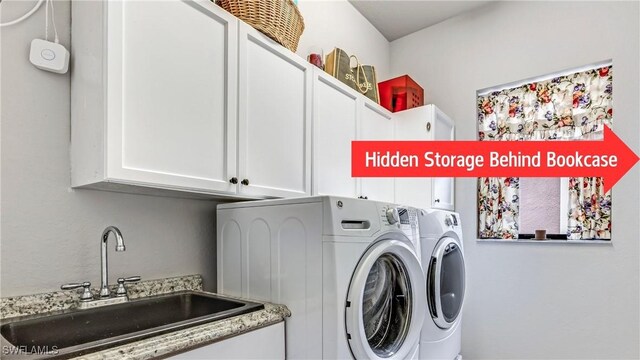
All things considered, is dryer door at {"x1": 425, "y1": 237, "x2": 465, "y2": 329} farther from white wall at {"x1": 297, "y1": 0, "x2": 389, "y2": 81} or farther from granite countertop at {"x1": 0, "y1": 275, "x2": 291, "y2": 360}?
white wall at {"x1": 297, "y1": 0, "x2": 389, "y2": 81}

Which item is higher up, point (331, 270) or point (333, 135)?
point (333, 135)

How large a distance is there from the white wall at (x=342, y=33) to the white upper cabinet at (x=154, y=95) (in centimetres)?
117

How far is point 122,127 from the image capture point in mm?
1148

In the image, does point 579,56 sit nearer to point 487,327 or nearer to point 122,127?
point 487,327

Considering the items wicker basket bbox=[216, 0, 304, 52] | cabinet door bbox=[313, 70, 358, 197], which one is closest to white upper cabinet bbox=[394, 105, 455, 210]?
cabinet door bbox=[313, 70, 358, 197]

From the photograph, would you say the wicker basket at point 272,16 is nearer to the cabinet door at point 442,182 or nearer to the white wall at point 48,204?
the white wall at point 48,204

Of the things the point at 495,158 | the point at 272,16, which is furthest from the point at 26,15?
the point at 495,158

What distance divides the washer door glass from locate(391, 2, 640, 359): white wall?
1.36m

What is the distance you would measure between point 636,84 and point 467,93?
1.06 metres

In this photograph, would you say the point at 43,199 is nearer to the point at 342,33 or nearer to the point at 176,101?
the point at 176,101

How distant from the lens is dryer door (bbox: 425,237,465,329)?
6.59 feet

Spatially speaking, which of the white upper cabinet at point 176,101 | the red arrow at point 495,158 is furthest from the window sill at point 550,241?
the white upper cabinet at point 176,101

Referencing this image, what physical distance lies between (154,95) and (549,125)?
2.64 meters

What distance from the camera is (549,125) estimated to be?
2668mm
